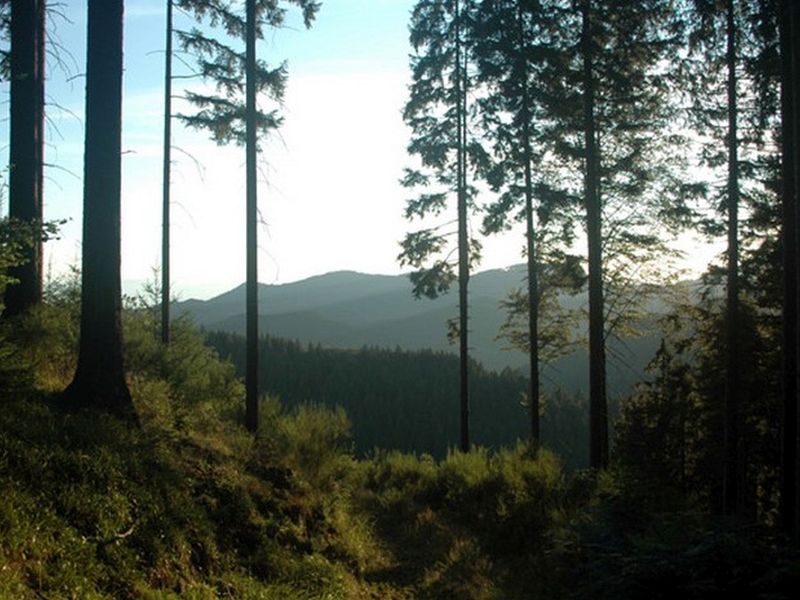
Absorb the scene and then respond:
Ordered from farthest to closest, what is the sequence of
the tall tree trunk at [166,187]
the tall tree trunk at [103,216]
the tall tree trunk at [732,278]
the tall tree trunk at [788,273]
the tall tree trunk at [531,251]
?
the tall tree trunk at [531,251], the tall tree trunk at [166,187], the tall tree trunk at [732,278], the tall tree trunk at [788,273], the tall tree trunk at [103,216]

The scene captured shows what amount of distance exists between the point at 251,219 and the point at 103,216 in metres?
4.74

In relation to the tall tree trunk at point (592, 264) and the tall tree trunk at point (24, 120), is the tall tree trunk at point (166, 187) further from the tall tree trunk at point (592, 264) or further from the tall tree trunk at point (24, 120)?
the tall tree trunk at point (592, 264)

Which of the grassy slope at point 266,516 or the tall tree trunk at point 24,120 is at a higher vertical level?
the tall tree trunk at point 24,120

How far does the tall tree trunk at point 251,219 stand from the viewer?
13.0 meters

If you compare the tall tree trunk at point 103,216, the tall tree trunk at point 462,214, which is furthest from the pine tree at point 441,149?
the tall tree trunk at point 103,216

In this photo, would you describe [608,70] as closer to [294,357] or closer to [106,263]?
[106,263]

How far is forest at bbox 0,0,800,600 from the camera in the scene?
6.27m

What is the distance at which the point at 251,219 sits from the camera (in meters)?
13.1

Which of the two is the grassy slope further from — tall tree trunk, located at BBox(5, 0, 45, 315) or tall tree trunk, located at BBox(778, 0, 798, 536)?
tall tree trunk, located at BBox(778, 0, 798, 536)

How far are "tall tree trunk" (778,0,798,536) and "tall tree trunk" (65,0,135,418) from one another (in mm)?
10266

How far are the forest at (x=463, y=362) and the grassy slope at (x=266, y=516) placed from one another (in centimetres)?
4

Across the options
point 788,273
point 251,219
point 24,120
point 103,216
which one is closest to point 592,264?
point 788,273

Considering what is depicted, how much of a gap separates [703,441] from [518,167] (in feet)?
39.0

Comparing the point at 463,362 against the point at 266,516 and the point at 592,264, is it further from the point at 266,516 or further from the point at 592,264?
the point at 266,516
